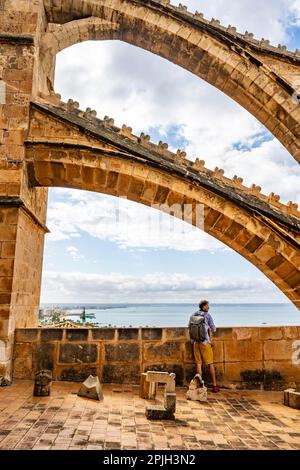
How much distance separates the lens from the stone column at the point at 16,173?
5848 mm

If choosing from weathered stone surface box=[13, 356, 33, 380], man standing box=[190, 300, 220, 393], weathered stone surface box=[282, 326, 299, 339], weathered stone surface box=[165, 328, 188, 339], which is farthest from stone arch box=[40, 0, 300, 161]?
weathered stone surface box=[13, 356, 33, 380]

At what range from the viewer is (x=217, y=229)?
6277 millimetres

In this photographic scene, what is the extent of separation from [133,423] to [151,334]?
6.78ft

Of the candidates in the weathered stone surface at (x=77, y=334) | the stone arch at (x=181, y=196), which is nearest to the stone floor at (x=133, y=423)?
the weathered stone surface at (x=77, y=334)

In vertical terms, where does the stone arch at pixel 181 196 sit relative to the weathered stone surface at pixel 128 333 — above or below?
above

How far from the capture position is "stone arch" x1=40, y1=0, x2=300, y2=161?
8.84 metres

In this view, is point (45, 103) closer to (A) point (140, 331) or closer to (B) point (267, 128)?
(A) point (140, 331)

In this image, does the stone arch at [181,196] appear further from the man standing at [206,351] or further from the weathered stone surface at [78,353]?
the weathered stone surface at [78,353]

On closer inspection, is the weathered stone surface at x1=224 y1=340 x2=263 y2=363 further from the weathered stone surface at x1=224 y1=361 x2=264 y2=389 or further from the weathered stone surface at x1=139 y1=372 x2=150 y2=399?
the weathered stone surface at x1=139 y1=372 x2=150 y2=399

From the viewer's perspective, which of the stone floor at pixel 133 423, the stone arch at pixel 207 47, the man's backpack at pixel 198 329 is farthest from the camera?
the stone arch at pixel 207 47

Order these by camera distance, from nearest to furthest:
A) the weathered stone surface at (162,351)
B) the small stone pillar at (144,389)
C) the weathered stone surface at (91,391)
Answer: the weathered stone surface at (91,391) < the small stone pillar at (144,389) < the weathered stone surface at (162,351)

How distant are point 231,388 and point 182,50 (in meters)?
8.10

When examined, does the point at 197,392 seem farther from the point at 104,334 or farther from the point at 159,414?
the point at 104,334
